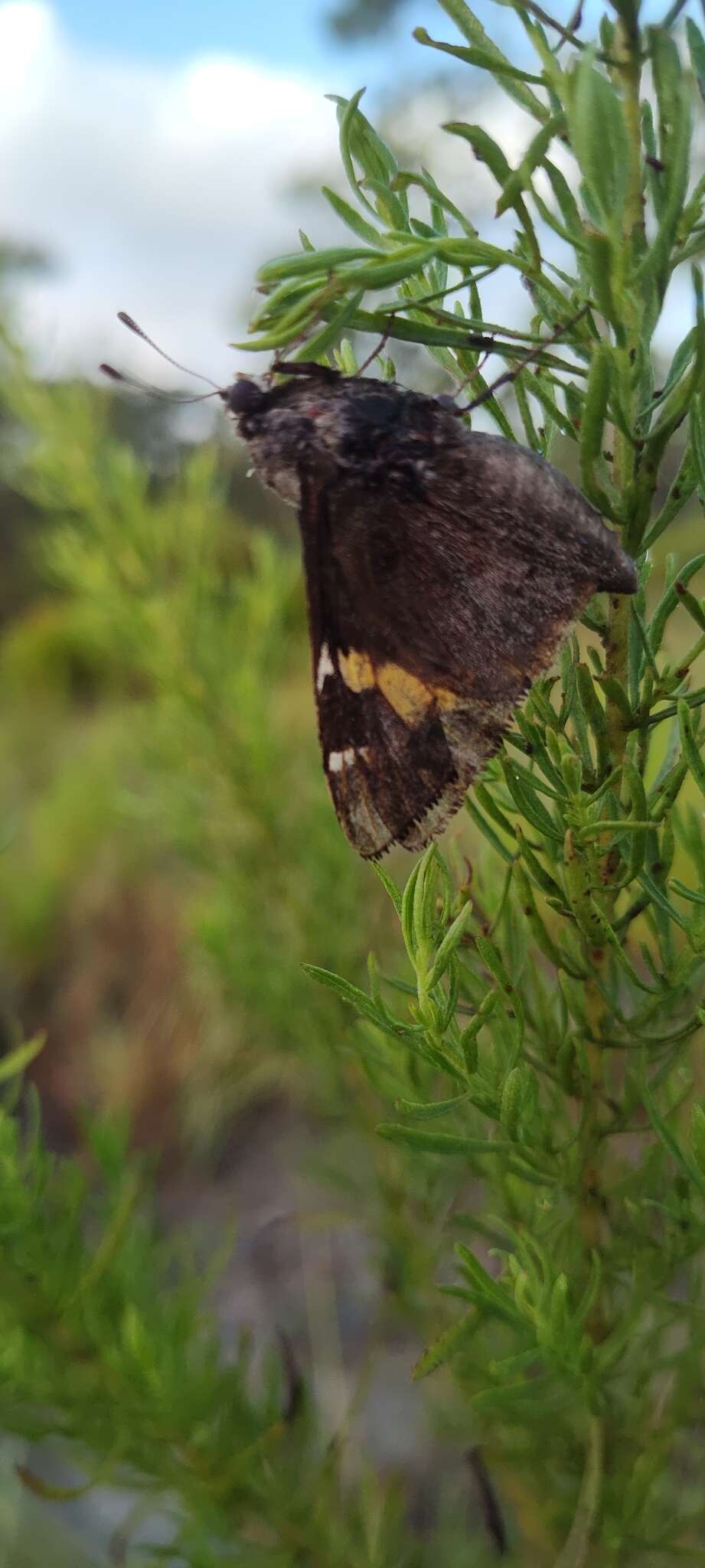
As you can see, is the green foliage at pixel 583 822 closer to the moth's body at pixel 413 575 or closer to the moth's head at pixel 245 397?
the moth's body at pixel 413 575

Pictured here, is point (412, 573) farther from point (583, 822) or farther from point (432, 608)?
point (583, 822)

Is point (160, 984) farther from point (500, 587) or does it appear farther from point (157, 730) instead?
point (500, 587)

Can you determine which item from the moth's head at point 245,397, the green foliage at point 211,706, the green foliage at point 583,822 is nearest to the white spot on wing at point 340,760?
the green foliage at point 583,822

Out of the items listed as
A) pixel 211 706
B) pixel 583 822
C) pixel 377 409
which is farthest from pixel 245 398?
pixel 211 706

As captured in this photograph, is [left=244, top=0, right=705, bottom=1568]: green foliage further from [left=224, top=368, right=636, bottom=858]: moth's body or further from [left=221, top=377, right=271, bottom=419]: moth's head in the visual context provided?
[left=221, top=377, right=271, bottom=419]: moth's head

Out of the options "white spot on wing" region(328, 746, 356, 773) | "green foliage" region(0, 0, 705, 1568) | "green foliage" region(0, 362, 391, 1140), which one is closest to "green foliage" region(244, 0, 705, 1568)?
"green foliage" region(0, 0, 705, 1568)
